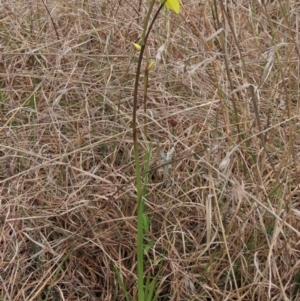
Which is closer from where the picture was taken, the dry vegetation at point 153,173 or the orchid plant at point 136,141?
the orchid plant at point 136,141

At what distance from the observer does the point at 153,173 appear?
4.14 feet

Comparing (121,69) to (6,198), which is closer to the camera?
(6,198)

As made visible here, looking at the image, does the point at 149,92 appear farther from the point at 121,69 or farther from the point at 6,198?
the point at 6,198

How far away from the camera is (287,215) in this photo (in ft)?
3.34

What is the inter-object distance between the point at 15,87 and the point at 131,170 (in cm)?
47

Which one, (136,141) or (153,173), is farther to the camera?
(153,173)

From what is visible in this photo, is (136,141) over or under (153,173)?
over

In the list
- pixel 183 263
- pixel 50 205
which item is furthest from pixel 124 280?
pixel 50 205

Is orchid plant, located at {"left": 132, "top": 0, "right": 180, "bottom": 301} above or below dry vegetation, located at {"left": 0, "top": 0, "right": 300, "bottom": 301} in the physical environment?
above

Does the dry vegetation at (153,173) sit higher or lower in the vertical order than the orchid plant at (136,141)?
lower

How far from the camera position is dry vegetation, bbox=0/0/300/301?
108 cm

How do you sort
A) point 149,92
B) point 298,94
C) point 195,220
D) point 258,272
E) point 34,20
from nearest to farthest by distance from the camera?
point 258,272 < point 195,220 < point 298,94 < point 149,92 < point 34,20

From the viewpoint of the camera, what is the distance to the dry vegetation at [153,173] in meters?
1.08

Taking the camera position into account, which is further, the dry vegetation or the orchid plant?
the dry vegetation
